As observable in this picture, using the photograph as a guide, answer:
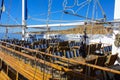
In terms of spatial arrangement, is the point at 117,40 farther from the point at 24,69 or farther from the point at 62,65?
the point at 24,69

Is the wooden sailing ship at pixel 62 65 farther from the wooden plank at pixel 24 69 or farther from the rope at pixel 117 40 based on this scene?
the rope at pixel 117 40

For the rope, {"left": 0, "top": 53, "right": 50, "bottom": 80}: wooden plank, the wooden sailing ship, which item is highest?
the rope

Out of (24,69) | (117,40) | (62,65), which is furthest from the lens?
(24,69)

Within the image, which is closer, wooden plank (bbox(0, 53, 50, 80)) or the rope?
wooden plank (bbox(0, 53, 50, 80))

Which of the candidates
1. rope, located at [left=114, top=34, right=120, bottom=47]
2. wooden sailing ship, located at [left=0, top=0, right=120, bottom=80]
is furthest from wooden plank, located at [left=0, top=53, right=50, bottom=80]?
rope, located at [left=114, top=34, right=120, bottom=47]

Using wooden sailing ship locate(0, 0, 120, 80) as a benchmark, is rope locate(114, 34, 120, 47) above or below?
above

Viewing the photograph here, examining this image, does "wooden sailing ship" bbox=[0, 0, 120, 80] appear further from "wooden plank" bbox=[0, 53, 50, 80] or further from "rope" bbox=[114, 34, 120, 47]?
"rope" bbox=[114, 34, 120, 47]

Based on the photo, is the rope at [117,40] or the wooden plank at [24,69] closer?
the wooden plank at [24,69]

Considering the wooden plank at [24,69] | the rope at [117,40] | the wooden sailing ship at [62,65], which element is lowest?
the wooden plank at [24,69]

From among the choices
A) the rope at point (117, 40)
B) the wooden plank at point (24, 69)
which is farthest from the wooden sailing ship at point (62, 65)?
the rope at point (117, 40)

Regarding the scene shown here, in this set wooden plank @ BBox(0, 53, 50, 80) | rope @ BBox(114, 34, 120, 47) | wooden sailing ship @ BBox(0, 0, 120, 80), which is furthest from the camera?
rope @ BBox(114, 34, 120, 47)

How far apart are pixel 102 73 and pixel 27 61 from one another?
3.66 metres

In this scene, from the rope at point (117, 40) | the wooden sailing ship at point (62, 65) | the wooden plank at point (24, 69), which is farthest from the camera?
the rope at point (117, 40)

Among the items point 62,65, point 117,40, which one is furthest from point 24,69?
point 117,40
